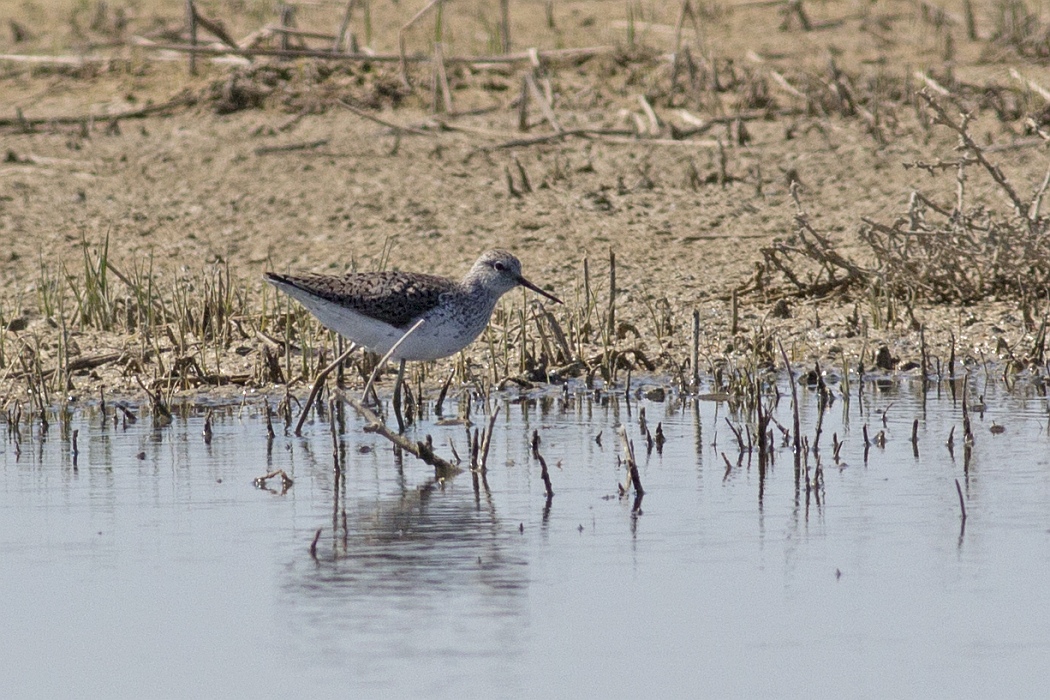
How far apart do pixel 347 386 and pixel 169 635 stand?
13.8ft

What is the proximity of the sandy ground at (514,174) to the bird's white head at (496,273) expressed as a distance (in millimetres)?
709

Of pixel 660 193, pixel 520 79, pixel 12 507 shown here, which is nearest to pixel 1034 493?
pixel 12 507

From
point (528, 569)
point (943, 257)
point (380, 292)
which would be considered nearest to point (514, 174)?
point (943, 257)

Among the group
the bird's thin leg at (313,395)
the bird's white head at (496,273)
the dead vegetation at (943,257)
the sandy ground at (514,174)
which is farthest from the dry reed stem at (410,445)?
the dead vegetation at (943,257)

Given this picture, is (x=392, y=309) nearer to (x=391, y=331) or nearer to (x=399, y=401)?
(x=391, y=331)

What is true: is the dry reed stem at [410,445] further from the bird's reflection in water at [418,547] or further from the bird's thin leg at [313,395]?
the bird's thin leg at [313,395]

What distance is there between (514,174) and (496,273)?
3.61 meters

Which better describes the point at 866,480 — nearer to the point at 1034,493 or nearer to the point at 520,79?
the point at 1034,493

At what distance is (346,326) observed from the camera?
8719 mm

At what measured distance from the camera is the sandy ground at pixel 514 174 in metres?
10.5

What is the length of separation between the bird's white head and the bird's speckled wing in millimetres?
371

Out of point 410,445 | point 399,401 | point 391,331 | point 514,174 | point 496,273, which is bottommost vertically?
point 410,445

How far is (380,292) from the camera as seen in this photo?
875 centimetres

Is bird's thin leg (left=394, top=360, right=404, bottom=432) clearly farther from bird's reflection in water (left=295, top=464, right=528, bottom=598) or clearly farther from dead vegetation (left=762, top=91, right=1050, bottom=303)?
dead vegetation (left=762, top=91, right=1050, bottom=303)
